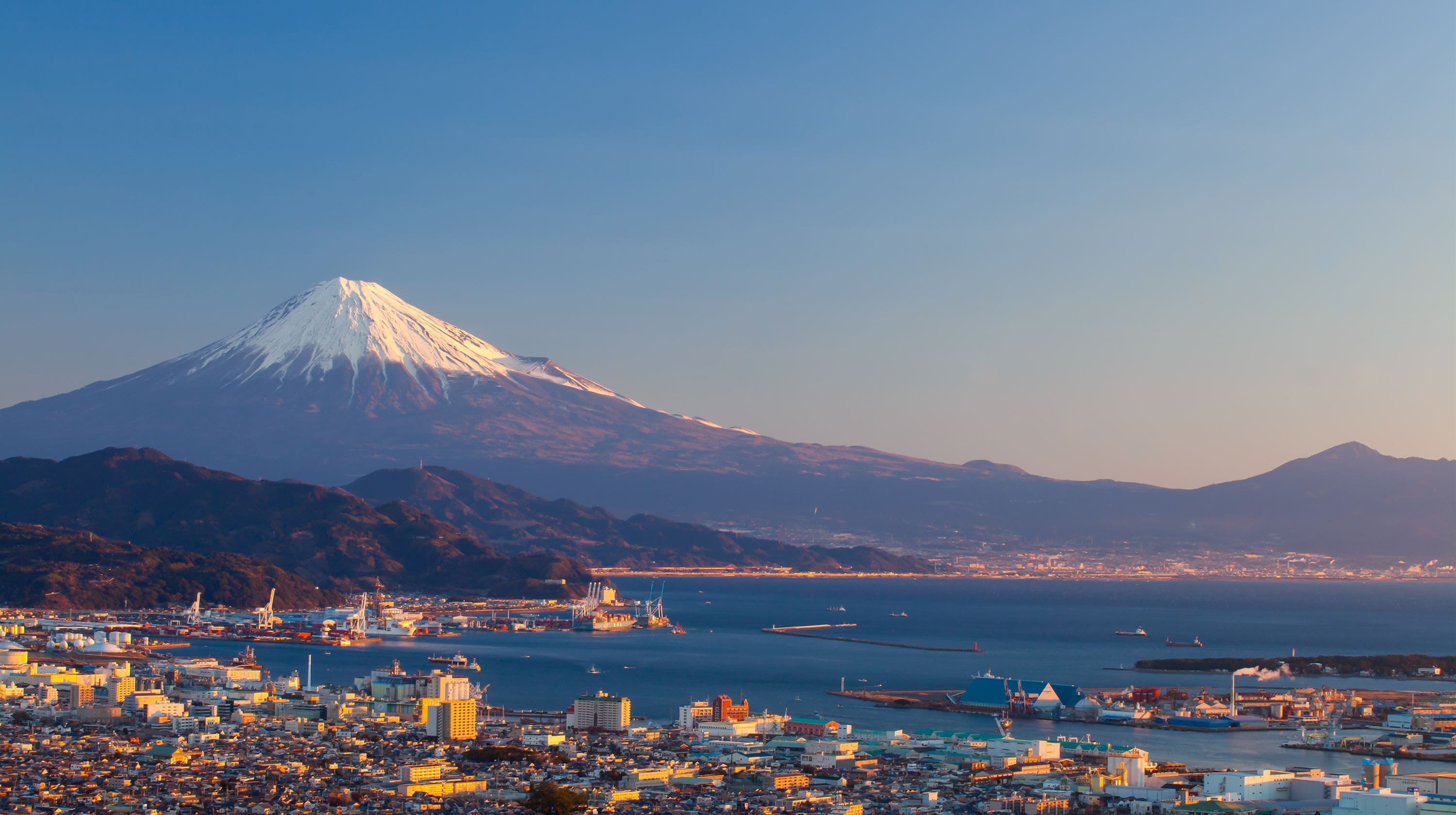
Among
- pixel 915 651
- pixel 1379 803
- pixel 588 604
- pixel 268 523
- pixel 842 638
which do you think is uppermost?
pixel 268 523

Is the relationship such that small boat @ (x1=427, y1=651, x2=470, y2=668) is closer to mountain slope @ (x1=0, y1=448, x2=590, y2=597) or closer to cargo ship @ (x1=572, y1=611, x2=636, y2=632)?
cargo ship @ (x1=572, y1=611, x2=636, y2=632)

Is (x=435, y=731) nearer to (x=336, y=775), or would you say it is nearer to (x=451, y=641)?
(x=336, y=775)

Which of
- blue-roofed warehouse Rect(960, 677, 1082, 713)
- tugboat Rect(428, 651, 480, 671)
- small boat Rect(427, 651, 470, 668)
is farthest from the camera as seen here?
small boat Rect(427, 651, 470, 668)

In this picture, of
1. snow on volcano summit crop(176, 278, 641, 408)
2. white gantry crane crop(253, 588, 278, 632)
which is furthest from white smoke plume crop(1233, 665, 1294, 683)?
snow on volcano summit crop(176, 278, 641, 408)

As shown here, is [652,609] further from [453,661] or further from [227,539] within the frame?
[453,661]

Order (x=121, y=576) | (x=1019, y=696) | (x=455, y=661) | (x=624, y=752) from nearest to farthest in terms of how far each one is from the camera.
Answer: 1. (x=624, y=752)
2. (x=1019, y=696)
3. (x=455, y=661)
4. (x=121, y=576)

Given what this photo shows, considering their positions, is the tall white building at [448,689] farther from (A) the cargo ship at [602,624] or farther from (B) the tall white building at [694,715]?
(A) the cargo ship at [602,624]

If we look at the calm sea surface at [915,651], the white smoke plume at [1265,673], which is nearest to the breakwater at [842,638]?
the calm sea surface at [915,651]

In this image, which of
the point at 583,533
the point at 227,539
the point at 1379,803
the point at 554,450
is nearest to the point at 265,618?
the point at 227,539
